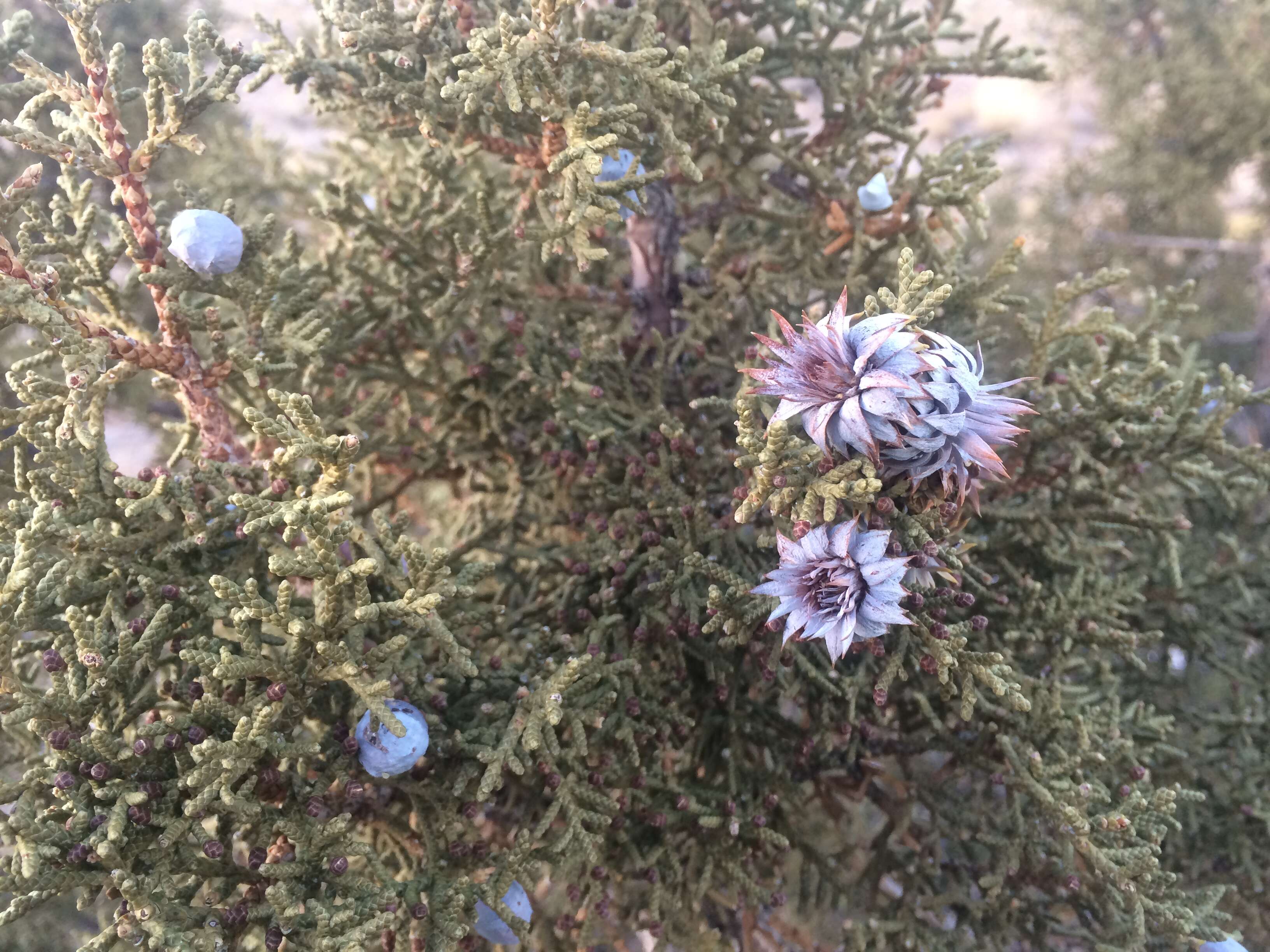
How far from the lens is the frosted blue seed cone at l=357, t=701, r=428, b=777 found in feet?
5.37

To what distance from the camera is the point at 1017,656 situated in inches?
84.9

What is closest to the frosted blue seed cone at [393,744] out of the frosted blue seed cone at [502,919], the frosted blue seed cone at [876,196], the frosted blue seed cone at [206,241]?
the frosted blue seed cone at [502,919]

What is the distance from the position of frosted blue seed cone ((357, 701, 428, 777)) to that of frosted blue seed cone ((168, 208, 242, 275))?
1034 millimetres

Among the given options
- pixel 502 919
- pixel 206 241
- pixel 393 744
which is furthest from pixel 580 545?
pixel 206 241

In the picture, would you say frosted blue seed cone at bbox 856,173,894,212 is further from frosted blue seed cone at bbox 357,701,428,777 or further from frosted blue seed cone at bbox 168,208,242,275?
frosted blue seed cone at bbox 357,701,428,777

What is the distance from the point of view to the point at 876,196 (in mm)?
2180

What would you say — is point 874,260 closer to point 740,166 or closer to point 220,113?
point 740,166

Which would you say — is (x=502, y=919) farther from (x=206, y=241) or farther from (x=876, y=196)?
(x=876, y=196)

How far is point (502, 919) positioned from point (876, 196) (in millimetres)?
1982

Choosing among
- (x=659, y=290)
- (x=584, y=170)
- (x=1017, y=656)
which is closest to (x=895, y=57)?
(x=659, y=290)

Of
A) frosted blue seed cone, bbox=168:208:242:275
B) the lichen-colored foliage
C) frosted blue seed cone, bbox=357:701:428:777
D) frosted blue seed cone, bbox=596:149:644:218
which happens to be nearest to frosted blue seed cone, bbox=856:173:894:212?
the lichen-colored foliage

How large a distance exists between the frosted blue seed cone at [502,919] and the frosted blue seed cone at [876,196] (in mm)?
1891

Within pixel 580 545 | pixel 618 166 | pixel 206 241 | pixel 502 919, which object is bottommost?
pixel 502 919

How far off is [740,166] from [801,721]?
166 cm
